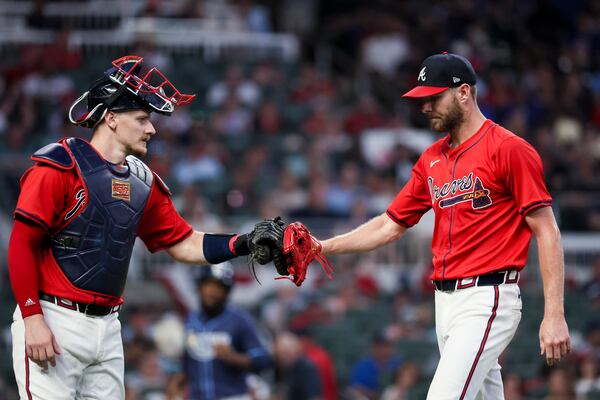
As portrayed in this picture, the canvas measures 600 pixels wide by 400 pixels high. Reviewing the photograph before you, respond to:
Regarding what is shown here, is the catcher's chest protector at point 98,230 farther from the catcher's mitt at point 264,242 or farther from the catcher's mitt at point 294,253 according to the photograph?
the catcher's mitt at point 294,253

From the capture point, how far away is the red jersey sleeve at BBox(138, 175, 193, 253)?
19.8 feet

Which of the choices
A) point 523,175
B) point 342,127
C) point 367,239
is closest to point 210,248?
point 367,239

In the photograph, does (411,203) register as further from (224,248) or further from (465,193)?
(224,248)

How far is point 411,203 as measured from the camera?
6.33 meters

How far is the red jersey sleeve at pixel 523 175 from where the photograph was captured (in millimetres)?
5586

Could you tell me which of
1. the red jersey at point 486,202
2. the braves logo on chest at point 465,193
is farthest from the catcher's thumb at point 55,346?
the braves logo on chest at point 465,193

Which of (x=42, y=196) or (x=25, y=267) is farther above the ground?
(x=42, y=196)

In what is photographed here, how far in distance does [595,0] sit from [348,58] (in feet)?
17.6

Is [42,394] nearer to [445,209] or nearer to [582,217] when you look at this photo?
[445,209]

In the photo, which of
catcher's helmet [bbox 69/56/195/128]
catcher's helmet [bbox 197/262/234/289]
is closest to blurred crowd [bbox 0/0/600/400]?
catcher's helmet [bbox 197/262/234/289]

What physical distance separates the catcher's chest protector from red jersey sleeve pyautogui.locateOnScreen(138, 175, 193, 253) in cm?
26

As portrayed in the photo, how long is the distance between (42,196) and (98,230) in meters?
0.37

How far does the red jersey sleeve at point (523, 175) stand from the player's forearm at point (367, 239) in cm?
92

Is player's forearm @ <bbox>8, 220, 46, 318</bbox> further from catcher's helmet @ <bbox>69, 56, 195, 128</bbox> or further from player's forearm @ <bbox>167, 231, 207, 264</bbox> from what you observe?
player's forearm @ <bbox>167, 231, 207, 264</bbox>
